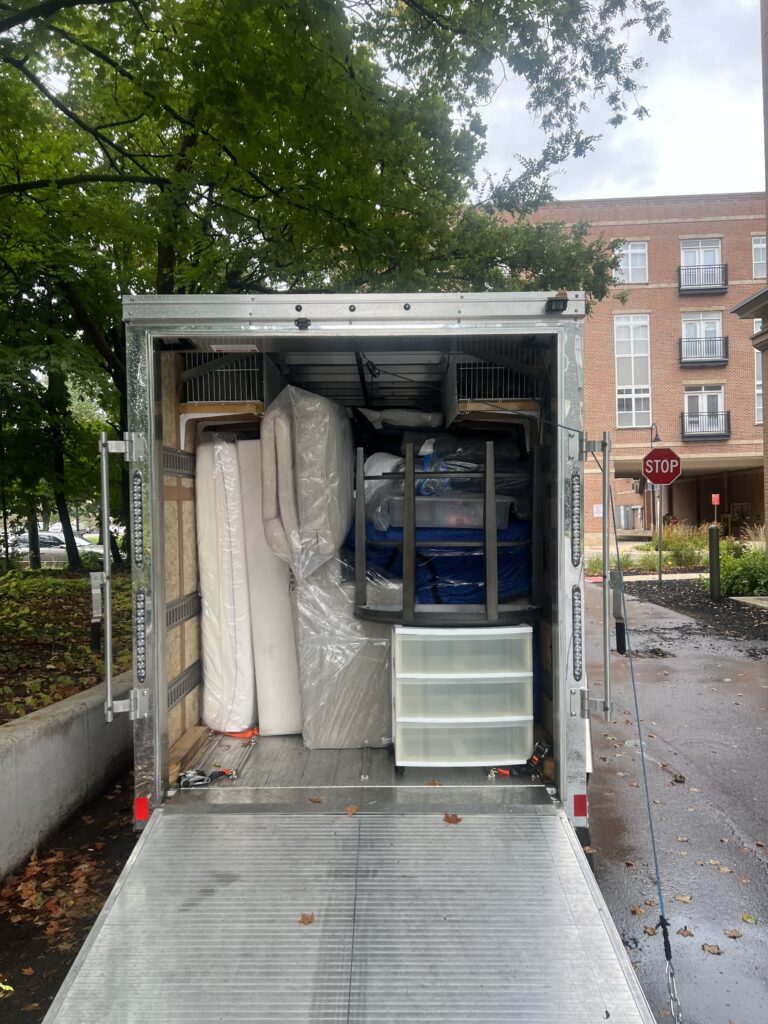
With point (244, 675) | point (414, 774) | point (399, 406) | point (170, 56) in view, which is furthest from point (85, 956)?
point (170, 56)

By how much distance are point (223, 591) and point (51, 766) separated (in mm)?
1398

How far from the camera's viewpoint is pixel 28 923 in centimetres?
349

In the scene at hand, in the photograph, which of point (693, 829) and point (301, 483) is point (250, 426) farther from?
point (693, 829)

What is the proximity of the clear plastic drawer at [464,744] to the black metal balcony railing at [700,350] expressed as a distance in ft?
113

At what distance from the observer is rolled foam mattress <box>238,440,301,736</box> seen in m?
4.41

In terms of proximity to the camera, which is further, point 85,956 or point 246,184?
point 246,184

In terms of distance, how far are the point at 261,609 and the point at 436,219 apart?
5.53m

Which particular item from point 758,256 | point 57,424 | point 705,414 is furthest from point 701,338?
point 57,424

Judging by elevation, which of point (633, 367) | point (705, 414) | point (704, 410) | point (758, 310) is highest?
point (633, 367)

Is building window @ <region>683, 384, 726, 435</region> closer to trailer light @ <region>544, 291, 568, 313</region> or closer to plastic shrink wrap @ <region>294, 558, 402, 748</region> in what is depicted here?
plastic shrink wrap @ <region>294, 558, 402, 748</region>

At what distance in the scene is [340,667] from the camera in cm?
414

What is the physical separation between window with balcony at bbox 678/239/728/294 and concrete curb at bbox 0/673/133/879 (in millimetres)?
35242

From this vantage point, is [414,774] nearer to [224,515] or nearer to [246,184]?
[224,515]

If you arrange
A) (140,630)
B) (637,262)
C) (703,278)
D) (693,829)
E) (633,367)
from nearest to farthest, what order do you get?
(140,630) → (693,829) → (703,278) → (637,262) → (633,367)
